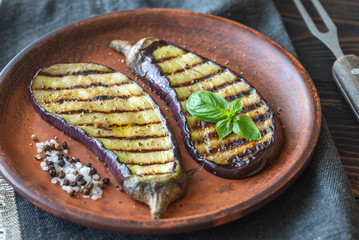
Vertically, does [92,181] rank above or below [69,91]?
below

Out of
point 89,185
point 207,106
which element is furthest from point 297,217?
point 89,185

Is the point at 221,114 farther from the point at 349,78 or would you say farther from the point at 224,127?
the point at 349,78

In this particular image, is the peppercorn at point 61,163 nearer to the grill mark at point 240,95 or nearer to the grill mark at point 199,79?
the grill mark at point 199,79

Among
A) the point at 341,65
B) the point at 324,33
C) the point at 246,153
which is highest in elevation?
the point at 246,153

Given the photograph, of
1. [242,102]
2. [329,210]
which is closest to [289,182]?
[329,210]

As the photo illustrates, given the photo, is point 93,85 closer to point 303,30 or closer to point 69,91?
point 69,91

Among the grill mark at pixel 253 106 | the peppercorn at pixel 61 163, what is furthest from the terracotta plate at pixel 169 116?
the grill mark at pixel 253 106

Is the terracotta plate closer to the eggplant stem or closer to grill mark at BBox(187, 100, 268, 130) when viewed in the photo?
the eggplant stem
